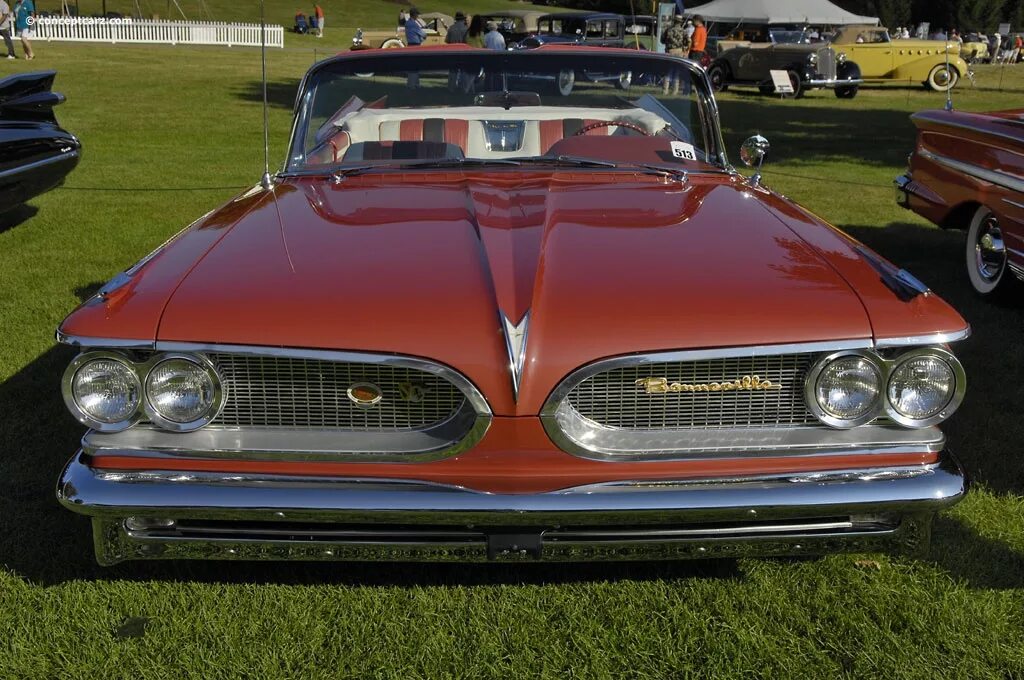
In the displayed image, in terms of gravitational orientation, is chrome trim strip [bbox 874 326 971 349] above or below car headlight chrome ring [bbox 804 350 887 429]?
above

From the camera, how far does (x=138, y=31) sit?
2966 centimetres

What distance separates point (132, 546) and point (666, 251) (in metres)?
1.51

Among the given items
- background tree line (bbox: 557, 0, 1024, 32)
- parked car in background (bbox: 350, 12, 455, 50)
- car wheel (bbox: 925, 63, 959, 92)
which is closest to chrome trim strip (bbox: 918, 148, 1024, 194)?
car wheel (bbox: 925, 63, 959, 92)

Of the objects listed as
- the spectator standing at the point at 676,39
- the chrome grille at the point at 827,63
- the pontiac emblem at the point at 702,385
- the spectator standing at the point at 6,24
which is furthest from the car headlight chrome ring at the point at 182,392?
the spectator standing at the point at 6,24

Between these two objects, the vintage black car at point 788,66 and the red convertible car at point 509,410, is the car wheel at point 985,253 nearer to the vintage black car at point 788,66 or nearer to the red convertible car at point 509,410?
the red convertible car at point 509,410

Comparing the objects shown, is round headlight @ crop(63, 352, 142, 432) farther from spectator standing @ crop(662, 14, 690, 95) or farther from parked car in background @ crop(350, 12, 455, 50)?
parked car in background @ crop(350, 12, 455, 50)

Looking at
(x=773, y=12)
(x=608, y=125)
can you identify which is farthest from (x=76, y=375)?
(x=773, y=12)

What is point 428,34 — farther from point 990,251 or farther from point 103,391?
point 103,391

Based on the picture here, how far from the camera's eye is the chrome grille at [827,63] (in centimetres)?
2084

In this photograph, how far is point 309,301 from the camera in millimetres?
2275

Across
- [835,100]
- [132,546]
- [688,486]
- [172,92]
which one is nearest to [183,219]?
[132,546]

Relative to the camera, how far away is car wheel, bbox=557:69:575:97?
12.5 ft

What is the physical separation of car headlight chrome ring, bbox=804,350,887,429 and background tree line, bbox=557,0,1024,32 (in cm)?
5326

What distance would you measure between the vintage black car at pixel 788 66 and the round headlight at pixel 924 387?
19.6 m
